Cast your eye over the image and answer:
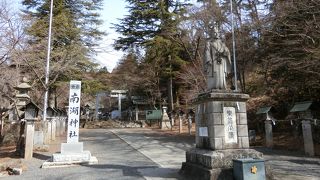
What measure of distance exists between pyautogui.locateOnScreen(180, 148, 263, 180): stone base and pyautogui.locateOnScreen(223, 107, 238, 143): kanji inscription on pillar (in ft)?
1.06

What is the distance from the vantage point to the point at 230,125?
843 cm

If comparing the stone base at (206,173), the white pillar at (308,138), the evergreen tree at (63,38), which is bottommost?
the stone base at (206,173)

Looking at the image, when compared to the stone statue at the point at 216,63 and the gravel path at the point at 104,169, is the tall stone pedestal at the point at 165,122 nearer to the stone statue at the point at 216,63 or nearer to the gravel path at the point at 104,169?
the gravel path at the point at 104,169

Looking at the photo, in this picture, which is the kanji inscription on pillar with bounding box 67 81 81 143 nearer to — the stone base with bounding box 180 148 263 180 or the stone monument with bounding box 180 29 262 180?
the stone monument with bounding box 180 29 262 180

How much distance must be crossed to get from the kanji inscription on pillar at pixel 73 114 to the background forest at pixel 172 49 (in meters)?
4.16

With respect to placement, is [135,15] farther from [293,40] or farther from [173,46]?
[293,40]

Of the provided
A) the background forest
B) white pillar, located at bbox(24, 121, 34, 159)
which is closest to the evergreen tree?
the background forest

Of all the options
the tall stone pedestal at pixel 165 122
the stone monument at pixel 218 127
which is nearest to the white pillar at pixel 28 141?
the stone monument at pixel 218 127

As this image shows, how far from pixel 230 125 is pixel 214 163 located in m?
1.19

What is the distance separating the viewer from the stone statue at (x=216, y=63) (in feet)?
29.0

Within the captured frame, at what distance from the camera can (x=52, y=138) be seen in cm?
1945

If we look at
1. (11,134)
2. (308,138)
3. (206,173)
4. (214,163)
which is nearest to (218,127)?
(214,163)

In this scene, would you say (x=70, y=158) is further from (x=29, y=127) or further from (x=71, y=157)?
(x=29, y=127)

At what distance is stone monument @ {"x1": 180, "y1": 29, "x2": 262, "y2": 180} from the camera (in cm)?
797
